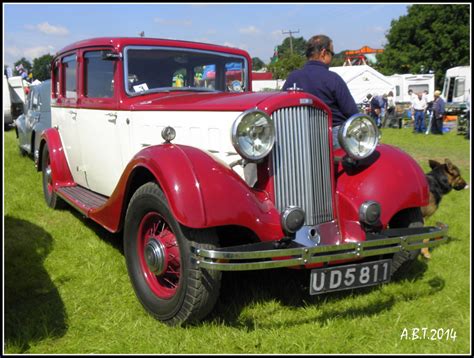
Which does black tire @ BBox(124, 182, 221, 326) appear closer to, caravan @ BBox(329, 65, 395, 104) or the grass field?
the grass field

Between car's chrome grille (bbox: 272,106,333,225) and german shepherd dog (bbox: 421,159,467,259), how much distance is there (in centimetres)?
155

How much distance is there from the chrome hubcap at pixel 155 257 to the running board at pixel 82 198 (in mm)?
1180

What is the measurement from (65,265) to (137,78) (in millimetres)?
1691

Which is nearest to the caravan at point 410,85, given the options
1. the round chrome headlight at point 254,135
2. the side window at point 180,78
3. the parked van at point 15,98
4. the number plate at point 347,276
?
the parked van at point 15,98

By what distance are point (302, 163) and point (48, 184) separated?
3972 millimetres

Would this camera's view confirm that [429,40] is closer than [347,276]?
No

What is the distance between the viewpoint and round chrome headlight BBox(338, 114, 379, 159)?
10.4 feet

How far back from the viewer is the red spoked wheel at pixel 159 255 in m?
2.94

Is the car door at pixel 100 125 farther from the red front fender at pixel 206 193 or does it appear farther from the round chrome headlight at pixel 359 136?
the round chrome headlight at pixel 359 136

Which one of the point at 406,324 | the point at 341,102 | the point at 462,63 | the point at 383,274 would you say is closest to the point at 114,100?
the point at 341,102

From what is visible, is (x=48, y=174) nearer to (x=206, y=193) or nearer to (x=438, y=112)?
(x=206, y=193)

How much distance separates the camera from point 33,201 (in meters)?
5.92

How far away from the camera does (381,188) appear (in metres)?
3.20

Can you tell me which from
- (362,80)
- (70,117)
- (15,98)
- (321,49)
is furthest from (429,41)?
(70,117)
